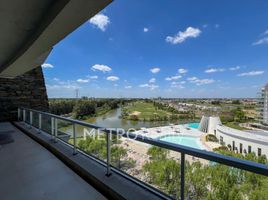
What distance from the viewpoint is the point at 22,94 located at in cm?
773

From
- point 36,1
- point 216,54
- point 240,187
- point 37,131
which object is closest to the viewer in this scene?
point 240,187

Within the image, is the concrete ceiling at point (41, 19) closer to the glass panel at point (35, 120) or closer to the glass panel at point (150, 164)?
the glass panel at point (150, 164)

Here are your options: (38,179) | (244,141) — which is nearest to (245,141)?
(244,141)

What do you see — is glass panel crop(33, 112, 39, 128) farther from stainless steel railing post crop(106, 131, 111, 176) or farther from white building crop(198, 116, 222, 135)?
white building crop(198, 116, 222, 135)

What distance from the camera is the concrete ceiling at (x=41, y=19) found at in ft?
4.70

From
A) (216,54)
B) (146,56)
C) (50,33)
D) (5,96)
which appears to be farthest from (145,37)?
(50,33)

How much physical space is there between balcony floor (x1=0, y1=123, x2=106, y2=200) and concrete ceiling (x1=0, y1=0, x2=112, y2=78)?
1.95m

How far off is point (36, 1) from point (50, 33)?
0.53 m

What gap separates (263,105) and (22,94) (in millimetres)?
39971

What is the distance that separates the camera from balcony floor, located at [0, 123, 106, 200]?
1.99m

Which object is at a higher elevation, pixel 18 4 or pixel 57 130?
pixel 18 4

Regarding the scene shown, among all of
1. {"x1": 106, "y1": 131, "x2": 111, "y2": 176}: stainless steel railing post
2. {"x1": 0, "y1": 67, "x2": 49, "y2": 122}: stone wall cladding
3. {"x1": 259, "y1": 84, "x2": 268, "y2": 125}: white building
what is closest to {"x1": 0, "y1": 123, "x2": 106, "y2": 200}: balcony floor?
{"x1": 106, "y1": 131, "x2": 111, "y2": 176}: stainless steel railing post

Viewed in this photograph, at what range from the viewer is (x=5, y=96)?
7.26 meters

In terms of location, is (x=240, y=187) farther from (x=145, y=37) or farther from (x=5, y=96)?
(x=145, y=37)
